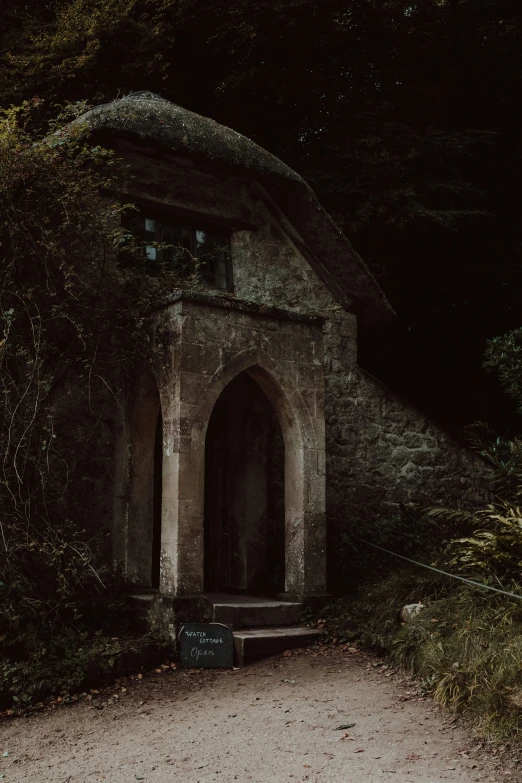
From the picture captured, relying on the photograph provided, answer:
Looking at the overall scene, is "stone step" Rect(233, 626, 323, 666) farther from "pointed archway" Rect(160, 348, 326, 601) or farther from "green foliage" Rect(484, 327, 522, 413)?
"green foliage" Rect(484, 327, 522, 413)

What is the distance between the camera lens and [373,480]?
9.95 m

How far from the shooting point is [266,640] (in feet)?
22.6

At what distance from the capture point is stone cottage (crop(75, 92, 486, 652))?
7.37 m

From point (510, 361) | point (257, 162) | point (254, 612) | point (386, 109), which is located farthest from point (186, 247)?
point (386, 109)

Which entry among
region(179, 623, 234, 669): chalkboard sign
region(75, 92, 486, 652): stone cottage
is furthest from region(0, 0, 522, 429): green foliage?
region(179, 623, 234, 669): chalkboard sign

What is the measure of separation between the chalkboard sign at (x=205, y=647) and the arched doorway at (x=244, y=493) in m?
2.18

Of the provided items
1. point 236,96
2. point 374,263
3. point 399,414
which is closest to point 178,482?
point 399,414

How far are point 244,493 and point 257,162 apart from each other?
3787 millimetres

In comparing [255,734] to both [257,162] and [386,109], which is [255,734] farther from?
[386,109]

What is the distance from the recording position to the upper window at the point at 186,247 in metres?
8.98

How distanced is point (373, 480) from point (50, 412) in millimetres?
4287

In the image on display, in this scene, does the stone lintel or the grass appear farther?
the stone lintel

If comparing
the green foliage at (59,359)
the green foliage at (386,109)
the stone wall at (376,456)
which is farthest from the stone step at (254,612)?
the green foliage at (386,109)

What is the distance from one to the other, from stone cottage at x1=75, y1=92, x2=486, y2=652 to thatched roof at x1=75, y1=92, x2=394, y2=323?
2 cm
